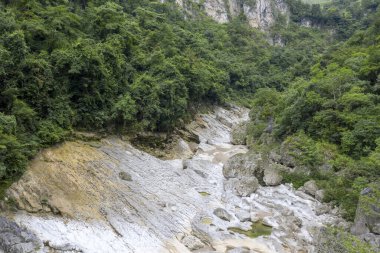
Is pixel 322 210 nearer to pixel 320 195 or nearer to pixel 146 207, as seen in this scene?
pixel 320 195

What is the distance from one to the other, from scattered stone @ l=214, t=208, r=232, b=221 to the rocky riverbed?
0.24 feet

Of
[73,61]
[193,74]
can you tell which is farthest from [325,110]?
[73,61]

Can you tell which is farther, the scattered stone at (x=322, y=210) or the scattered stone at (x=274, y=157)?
the scattered stone at (x=274, y=157)

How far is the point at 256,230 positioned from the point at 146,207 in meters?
7.75

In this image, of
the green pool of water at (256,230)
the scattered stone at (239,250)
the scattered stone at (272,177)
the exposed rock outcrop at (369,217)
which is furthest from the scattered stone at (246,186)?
the exposed rock outcrop at (369,217)

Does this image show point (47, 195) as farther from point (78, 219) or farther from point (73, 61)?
point (73, 61)

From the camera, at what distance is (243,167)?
103 ft

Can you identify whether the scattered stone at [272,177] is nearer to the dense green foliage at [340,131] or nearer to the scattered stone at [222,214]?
the dense green foliage at [340,131]

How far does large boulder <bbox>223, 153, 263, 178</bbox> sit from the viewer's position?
100 feet

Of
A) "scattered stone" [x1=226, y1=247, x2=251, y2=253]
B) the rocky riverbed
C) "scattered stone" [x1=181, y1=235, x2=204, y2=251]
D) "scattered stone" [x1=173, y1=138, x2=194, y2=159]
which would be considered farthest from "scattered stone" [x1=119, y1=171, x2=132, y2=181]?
"scattered stone" [x1=173, y1=138, x2=194, y2=159]

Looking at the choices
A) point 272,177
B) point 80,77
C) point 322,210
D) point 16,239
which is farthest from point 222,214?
point 80,77

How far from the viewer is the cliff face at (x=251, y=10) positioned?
108 metres

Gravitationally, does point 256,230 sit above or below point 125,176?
below

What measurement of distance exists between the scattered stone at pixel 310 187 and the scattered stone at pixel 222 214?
769cm
